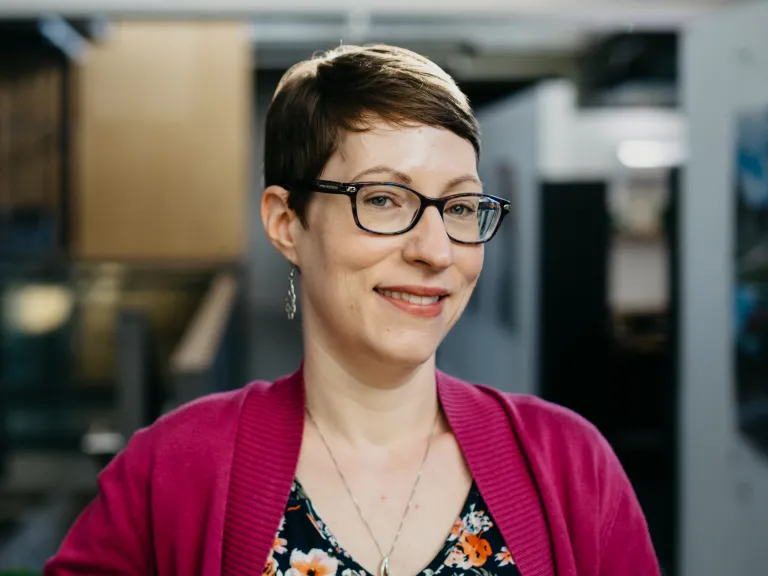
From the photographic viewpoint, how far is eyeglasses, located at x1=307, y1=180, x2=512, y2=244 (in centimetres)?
105

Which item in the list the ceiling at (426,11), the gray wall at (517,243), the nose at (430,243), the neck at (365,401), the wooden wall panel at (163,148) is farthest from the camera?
the wooden wall panel at (163,148)

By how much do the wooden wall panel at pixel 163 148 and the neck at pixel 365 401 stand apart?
645 centimetres

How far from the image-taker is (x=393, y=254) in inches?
41.8

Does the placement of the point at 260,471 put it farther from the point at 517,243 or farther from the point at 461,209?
the point at 517,243

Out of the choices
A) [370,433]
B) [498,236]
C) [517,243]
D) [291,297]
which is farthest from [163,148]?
[370,433]

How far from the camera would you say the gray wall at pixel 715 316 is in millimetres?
3260

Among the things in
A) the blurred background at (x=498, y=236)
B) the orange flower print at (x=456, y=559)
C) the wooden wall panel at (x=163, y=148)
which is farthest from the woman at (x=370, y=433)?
the wooden wall panel at (x=163, y=148)

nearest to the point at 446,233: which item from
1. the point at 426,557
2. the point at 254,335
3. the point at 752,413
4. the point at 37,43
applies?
the point at 426,557

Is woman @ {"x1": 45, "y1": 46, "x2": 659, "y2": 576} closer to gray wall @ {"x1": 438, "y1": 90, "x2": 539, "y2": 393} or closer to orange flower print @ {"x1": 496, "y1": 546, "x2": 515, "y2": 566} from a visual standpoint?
orange flower print @ {"x1": 496, "y1": 546, "x2": 515, "y2": 566}

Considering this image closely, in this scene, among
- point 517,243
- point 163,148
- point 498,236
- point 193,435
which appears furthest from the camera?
point 163,148

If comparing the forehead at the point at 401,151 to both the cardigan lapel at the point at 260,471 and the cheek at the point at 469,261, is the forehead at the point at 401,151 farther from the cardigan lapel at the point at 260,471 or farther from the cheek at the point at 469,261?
the cardigan lapel at the point at 260,471

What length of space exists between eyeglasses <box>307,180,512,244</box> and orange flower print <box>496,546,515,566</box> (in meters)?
0.39

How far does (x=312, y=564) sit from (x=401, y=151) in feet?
1.70

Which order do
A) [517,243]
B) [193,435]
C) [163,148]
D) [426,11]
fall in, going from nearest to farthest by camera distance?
[193,435] < [426,11] < [517,243] < [163,148]
